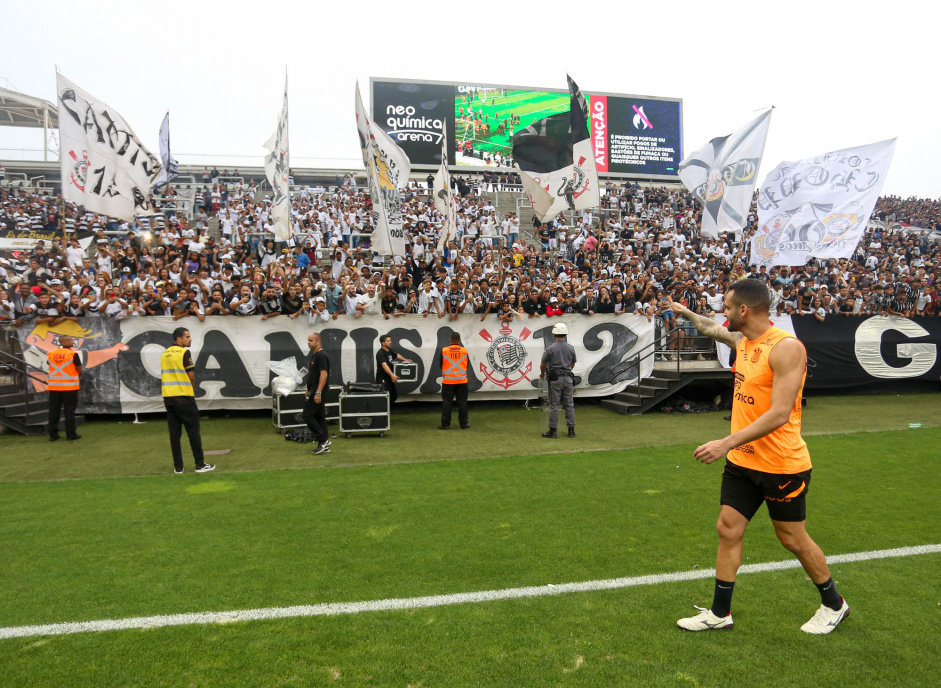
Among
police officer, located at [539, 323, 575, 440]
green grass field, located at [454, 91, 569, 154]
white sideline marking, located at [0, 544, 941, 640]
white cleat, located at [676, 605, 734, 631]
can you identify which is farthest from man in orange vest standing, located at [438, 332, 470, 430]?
green grass field, located at [454, 91, 569, 154]

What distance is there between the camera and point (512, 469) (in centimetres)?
802

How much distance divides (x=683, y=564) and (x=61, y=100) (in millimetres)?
12891

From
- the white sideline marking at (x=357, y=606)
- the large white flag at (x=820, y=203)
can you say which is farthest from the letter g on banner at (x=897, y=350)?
the white sideline marking at (x=357, y=606)

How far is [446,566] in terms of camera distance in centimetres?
464

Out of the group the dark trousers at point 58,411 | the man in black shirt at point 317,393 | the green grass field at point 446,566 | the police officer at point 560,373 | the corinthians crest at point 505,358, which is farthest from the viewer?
the corinthians crest at point 505,358

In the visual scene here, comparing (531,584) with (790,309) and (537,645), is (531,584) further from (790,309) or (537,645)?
(790,309)

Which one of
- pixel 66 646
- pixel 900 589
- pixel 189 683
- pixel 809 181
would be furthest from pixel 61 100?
pixel 809 181

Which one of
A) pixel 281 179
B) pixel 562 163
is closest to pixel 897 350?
pixel 562 163

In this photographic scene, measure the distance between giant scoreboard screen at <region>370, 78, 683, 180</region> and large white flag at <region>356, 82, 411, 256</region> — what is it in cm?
Answer: 1824

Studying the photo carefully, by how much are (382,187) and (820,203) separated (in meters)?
9.84

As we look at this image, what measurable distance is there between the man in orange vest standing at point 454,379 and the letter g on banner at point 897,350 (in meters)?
10.4

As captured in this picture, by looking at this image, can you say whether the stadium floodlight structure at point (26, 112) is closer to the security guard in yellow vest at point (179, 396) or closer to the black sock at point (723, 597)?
the security guard in yellow vest at point (179, 396)

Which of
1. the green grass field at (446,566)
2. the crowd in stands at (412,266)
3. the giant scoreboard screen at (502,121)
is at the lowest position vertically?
the green grass field at (446,566)

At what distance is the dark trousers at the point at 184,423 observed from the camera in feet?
26.5
